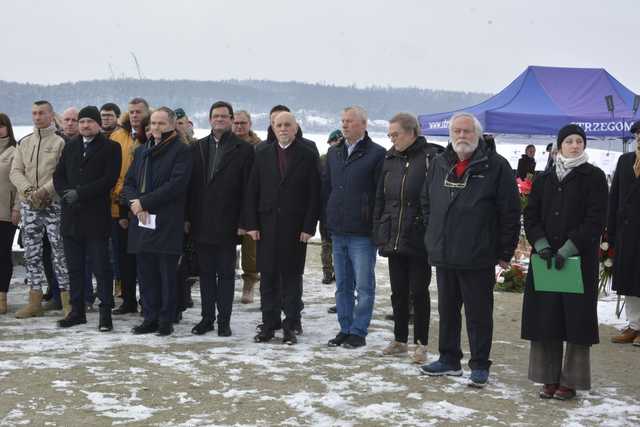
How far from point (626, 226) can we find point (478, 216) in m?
2.31

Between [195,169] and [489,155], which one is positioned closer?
Result: [489,155]

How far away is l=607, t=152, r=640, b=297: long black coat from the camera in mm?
6730

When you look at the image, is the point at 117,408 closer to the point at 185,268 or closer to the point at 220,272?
the point at 220,272

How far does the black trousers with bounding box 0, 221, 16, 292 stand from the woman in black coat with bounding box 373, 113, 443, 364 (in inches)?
147

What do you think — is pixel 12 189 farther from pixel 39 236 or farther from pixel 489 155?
pixel 489 155

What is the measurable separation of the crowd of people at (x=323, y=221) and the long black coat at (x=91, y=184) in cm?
1

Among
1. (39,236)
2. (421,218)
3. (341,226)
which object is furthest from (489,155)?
(39,236)

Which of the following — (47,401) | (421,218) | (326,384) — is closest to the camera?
(47,401)

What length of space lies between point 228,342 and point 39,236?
222 centimetres

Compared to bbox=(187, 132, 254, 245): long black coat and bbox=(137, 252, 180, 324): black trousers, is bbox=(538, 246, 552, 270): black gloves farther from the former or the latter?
bbox=(137, 252, 180, 324): black trousers

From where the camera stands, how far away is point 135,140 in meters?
7.48

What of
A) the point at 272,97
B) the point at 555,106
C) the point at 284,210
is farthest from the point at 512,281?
the point at 272,97

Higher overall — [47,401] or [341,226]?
[341,226]

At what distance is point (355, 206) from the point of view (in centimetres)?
609
